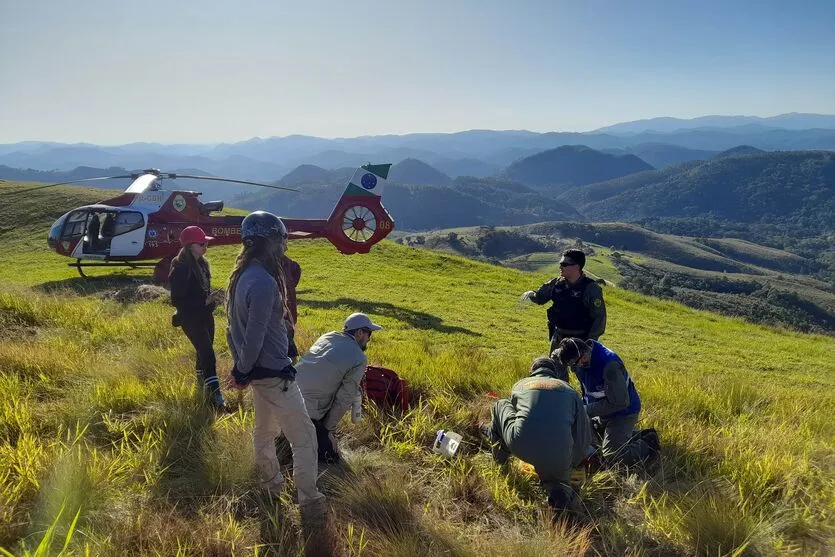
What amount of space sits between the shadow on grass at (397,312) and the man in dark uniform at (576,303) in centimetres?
722

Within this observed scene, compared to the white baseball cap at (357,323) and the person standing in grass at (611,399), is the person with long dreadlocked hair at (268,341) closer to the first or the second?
the white baseball cap at (357,323)

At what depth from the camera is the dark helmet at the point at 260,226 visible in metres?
3.26

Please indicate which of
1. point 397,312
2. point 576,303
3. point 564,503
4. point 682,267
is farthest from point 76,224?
point 682,267

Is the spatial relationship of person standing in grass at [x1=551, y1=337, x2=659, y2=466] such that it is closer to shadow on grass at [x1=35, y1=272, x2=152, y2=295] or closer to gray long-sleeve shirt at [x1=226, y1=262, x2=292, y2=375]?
gray long-sleeve shirt at [x1=226, y1=262, x2=292, y2=375]

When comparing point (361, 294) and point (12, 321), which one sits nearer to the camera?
point (12, 321)

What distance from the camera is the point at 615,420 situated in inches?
178

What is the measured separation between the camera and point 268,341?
3.32 metres

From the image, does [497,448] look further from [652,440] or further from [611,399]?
[652,440]

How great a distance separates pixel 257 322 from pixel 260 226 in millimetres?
665

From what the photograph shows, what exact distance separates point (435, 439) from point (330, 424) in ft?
3.47

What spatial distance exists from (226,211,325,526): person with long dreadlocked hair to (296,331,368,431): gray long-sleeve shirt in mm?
529

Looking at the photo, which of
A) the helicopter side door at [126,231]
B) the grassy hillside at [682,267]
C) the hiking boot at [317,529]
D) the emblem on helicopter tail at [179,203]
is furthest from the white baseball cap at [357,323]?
the grassy hillside at [682,267]

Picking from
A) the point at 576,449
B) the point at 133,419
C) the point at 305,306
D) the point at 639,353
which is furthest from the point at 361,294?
the point at 576,449

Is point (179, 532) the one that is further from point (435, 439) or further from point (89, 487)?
point (435, 439)
